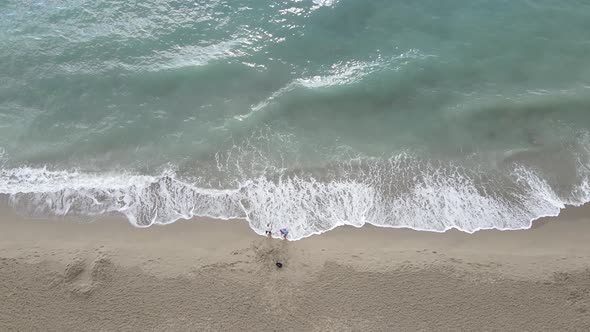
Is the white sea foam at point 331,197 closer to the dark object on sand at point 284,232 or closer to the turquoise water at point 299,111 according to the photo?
the turquoise water at point 299,111

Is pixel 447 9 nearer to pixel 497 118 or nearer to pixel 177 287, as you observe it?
pixel 497 118

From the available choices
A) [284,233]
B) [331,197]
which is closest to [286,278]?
[284,233]

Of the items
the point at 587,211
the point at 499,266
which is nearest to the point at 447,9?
the point at 587,211

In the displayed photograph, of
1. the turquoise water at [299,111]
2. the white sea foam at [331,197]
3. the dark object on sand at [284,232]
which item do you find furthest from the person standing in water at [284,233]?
the turquoise water at [299,111]

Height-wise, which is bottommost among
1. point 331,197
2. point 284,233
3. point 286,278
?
point 286,278

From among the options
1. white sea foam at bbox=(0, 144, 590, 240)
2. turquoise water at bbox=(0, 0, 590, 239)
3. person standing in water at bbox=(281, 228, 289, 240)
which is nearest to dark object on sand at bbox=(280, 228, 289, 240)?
person standing in water at bbox=(281, 228, 289, 240)

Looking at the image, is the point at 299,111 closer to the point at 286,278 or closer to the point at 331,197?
the point at 331,197
